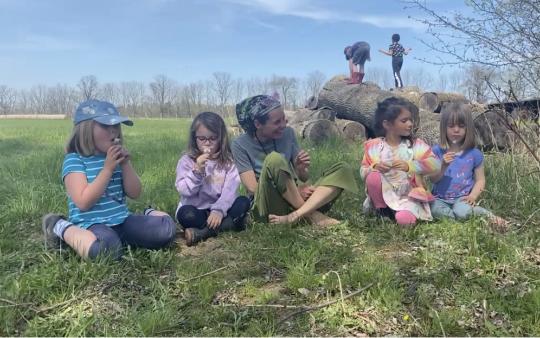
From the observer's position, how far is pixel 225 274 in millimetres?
2967

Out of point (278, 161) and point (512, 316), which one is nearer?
point (512, 316)

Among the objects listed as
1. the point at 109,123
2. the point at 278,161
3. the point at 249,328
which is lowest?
the point at 249,328

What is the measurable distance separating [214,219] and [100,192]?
2.85 feet

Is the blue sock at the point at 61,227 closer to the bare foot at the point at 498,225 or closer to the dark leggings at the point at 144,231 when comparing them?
the dark leggings at the point at 144,231

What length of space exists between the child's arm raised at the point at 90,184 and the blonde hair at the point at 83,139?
197mm

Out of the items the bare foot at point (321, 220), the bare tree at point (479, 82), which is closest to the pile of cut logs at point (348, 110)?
the bare tree at point (479, 82)

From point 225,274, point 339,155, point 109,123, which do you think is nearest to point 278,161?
point 225,274

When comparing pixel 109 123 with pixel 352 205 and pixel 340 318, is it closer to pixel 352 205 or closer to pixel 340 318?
pixel 340 318

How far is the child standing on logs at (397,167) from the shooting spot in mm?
3768

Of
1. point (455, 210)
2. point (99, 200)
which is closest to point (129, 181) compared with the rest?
point (99, 200)

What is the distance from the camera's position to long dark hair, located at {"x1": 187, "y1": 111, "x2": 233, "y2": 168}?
3811 mm

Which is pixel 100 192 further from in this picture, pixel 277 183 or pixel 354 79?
pixel 354 79

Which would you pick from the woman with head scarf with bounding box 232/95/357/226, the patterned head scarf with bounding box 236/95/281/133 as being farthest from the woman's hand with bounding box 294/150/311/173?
the patterned head scarf with bounding box 236/95/281/133

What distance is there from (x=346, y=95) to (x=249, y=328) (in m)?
8.02
